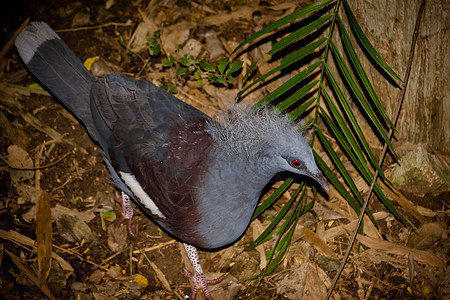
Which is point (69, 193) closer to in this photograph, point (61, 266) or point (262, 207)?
point (61, 266)

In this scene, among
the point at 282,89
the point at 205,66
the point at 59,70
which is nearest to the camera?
the point at 282,89

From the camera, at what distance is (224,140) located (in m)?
2.84

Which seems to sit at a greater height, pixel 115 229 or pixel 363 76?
pixel 363 76

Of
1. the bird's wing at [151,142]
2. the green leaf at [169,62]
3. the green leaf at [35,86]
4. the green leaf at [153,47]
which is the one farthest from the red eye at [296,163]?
the green leaf at [35,86]

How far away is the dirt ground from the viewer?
3168mm

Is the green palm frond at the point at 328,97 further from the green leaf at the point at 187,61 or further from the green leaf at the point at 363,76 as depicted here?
the green leaf at the point at 187,61

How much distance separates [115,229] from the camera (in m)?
3.53

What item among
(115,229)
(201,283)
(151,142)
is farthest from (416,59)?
(115,229)

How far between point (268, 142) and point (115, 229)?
1880 mm

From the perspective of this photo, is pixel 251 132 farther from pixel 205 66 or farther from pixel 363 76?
pixel 205 66

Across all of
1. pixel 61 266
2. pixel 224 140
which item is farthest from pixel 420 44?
pixel 61 266

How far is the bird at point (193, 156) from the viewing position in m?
2.69

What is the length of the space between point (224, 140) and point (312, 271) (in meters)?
1.52

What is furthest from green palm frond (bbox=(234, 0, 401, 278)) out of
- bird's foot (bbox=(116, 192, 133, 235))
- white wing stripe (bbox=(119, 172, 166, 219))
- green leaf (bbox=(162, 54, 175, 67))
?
bird's foot (bbox=(116, 192, 133, 235))
